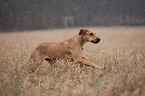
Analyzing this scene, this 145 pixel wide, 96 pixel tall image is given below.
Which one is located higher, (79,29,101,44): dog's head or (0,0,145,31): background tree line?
(0,0,145,31): background tree line

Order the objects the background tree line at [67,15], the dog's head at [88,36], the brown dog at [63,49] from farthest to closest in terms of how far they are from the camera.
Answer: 1. the background tree line at [67,15]
2. the dog's head at [88,36]
3. the brown dog at [63,49]

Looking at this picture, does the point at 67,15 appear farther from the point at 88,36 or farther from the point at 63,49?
the point at 63,49

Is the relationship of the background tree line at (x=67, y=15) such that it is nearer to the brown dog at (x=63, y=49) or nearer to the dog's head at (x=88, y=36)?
the brown dog at (x=63, y=49)

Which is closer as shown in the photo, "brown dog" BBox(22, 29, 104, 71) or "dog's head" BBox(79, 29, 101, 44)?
"brown dog" BBox(22, 29, 104, 71)

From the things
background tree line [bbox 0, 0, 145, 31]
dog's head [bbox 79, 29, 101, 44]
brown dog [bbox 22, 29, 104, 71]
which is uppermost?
background tree line [bbox 0, 0, 145, 31]

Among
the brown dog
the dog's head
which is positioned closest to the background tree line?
the brown dog

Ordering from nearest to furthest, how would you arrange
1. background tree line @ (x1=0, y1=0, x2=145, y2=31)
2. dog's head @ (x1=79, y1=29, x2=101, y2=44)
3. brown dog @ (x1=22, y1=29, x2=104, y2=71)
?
brown dog @ (x1=22, y1=29, x2=104, y2=71), dog's head @ (x1=79, y1=29, x2=101, y2=44), background tree line @ (x1=0, y1=0, x2=145, y2=31)

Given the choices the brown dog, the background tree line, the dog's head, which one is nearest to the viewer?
the brown dog

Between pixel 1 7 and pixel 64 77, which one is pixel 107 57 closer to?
pixel 64 77

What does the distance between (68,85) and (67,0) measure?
1638 cm

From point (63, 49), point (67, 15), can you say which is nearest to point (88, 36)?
point (63, 49)

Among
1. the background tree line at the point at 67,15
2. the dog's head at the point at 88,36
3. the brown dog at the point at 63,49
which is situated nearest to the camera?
the brown dog at the point at 63,49

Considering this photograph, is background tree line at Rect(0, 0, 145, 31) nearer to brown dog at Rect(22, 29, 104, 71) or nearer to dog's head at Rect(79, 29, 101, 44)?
brown dog at Rect(22, 29, 104, 71)

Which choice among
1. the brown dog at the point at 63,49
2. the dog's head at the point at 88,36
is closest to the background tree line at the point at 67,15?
the brown dog at the point at 63,49
